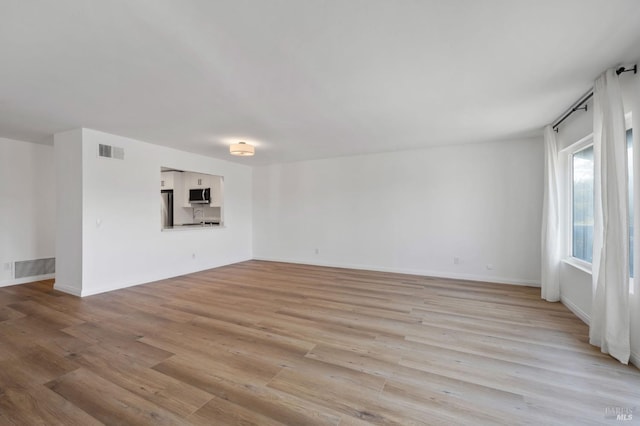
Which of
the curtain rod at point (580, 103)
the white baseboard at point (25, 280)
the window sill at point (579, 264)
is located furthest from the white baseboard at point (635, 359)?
the white baseboard at point (25, 280)

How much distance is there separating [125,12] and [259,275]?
4.60 m

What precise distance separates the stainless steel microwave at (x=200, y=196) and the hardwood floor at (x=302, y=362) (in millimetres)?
3828

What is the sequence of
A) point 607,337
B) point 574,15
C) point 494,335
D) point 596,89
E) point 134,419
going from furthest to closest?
point 494,335, point 596,89, point 607,337, point 574,15, point 134,419

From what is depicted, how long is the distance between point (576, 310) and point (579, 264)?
0.59 meters

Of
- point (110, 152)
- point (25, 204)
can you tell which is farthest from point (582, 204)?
point (25, 204)

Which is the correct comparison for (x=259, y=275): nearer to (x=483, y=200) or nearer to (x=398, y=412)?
(x=398, y=412)

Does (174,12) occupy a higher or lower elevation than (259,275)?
higher

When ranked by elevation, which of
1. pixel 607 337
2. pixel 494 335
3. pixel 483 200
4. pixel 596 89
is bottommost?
pixel 494 335

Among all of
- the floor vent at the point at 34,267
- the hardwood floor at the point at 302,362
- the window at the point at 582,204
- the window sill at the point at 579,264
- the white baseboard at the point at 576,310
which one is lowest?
the hardwood floor at the point at 302,362

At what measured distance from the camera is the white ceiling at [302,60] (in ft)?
5.75

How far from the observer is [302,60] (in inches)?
90.8

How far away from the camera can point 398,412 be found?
1.71 metres

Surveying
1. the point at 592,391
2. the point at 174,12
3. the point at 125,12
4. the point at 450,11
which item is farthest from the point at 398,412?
the point at 125,12

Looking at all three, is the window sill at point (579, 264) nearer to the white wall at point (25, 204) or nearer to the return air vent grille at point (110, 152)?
the return air vent grille at point (110, 152)
